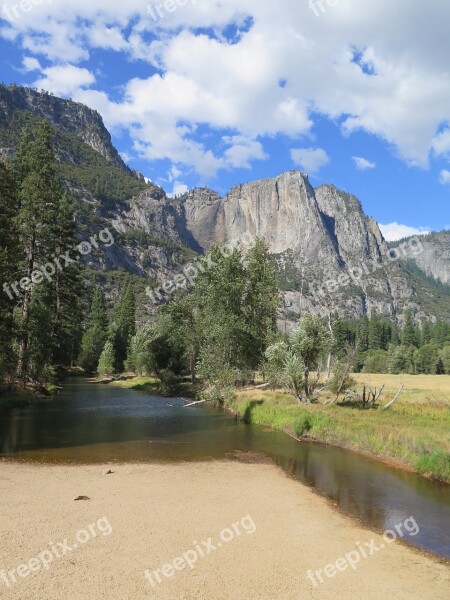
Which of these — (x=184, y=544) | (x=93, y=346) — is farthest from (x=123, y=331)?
(x=184, y=544)

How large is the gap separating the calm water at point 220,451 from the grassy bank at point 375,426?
1.07 metres

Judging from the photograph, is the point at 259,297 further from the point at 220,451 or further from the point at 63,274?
the point at 63,274

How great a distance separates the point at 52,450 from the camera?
2334 centimetres

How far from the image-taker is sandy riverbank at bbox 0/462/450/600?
9.74m

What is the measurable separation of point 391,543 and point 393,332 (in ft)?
566

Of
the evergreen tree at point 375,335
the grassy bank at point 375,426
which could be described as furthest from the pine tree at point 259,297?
the evergreen tree at point 375,335

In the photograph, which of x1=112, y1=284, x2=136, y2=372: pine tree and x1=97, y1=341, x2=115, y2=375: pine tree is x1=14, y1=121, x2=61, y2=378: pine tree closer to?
x1=97, y1=341, x2=115, y2=375: pine tree

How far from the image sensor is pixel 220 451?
991 inches

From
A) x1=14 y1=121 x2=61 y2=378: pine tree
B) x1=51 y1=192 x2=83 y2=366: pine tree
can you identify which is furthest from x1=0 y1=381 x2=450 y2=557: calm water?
x1=51 y1=192 x2=83 y2=366: pine tree

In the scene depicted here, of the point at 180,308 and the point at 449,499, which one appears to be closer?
the point at 449,499

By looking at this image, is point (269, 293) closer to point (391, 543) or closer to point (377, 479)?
point (377, 479)

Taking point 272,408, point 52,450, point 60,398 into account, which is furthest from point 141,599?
point 60,398

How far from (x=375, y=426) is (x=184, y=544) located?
18561 millimetres

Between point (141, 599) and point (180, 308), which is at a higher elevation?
point (180, 308)
